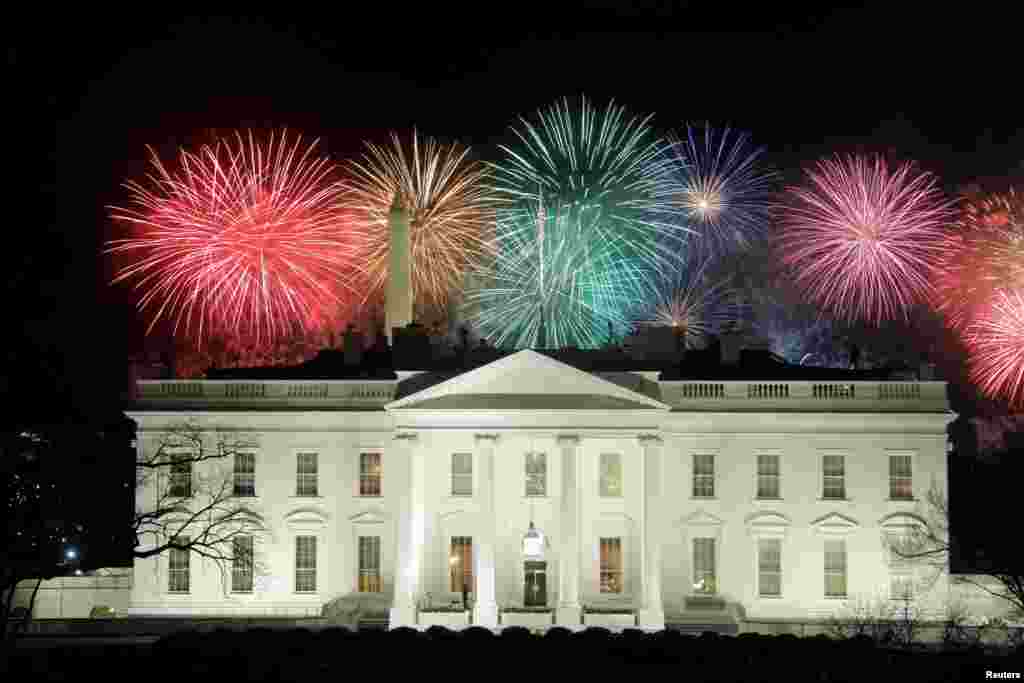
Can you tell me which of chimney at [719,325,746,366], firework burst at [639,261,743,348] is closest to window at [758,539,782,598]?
chimney at [719,325,746,366]

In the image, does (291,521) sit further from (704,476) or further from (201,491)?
(704,476)

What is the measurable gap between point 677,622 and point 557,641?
1611 centimetres

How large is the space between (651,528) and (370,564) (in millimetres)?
9787

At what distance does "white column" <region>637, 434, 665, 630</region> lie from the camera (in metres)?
70.2

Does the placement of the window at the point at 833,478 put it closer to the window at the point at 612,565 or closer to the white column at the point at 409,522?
the window at the point at 612,565

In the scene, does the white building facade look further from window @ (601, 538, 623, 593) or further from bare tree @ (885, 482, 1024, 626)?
bare tree @ (885, 482, 1024, 626)

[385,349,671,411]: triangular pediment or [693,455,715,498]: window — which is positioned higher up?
[385,349,671,411]: triangular pediment

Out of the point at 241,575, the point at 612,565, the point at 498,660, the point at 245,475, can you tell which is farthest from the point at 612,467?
the point at 498,660

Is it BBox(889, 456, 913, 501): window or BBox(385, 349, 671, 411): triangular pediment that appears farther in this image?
BBox(889, 456, 913, 501): window

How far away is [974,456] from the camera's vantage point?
92.1m

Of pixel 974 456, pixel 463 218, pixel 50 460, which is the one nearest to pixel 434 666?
pixel 50 460

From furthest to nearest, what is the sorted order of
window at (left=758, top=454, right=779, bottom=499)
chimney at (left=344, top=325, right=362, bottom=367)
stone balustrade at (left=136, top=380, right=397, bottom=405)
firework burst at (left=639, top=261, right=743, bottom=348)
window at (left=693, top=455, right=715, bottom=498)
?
firework burst at (left=639, top=261, right=743, bottom=348) → chimney at (left=344, top=325, right=362, bottom=367) → stone balustrade at (left=136, top=380, right=397, bottom=405) → window at (left=693, top=455, right=715, bottom=498) → window at (left=758, top=454, right=779, bottom=499)

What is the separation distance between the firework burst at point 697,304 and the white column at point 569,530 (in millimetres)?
24705

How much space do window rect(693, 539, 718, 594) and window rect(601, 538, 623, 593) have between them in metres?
2.48
